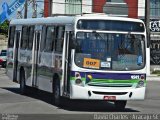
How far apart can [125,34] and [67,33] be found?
1.81 m

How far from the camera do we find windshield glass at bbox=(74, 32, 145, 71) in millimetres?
17109

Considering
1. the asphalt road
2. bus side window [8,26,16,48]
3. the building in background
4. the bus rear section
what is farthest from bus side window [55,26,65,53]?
the building in background

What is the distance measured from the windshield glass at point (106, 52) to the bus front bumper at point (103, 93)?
2.06ft

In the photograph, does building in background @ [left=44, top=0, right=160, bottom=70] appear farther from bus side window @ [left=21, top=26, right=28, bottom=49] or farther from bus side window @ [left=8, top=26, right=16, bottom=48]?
bus side window @ [left=21, top=26, right=28, bottom=49]

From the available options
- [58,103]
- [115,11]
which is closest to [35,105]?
[58,103]

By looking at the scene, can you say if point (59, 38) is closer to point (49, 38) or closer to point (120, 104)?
point (49, 38)

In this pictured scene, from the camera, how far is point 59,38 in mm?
18703

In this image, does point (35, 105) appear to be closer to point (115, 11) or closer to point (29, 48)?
point (29, 48)

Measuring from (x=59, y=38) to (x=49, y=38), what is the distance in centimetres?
125

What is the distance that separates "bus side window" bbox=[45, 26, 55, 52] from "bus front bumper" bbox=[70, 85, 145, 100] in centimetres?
293

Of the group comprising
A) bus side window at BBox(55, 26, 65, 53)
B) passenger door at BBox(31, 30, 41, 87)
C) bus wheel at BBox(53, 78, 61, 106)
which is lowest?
bus wheel at BBox(53, 78, 61, 106)

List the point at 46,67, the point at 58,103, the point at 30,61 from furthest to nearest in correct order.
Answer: the point at 30,61 < the point at 46,67 < the point at 58,103

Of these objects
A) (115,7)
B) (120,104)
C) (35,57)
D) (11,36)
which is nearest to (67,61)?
(120,104)

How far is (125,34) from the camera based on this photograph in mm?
17625
